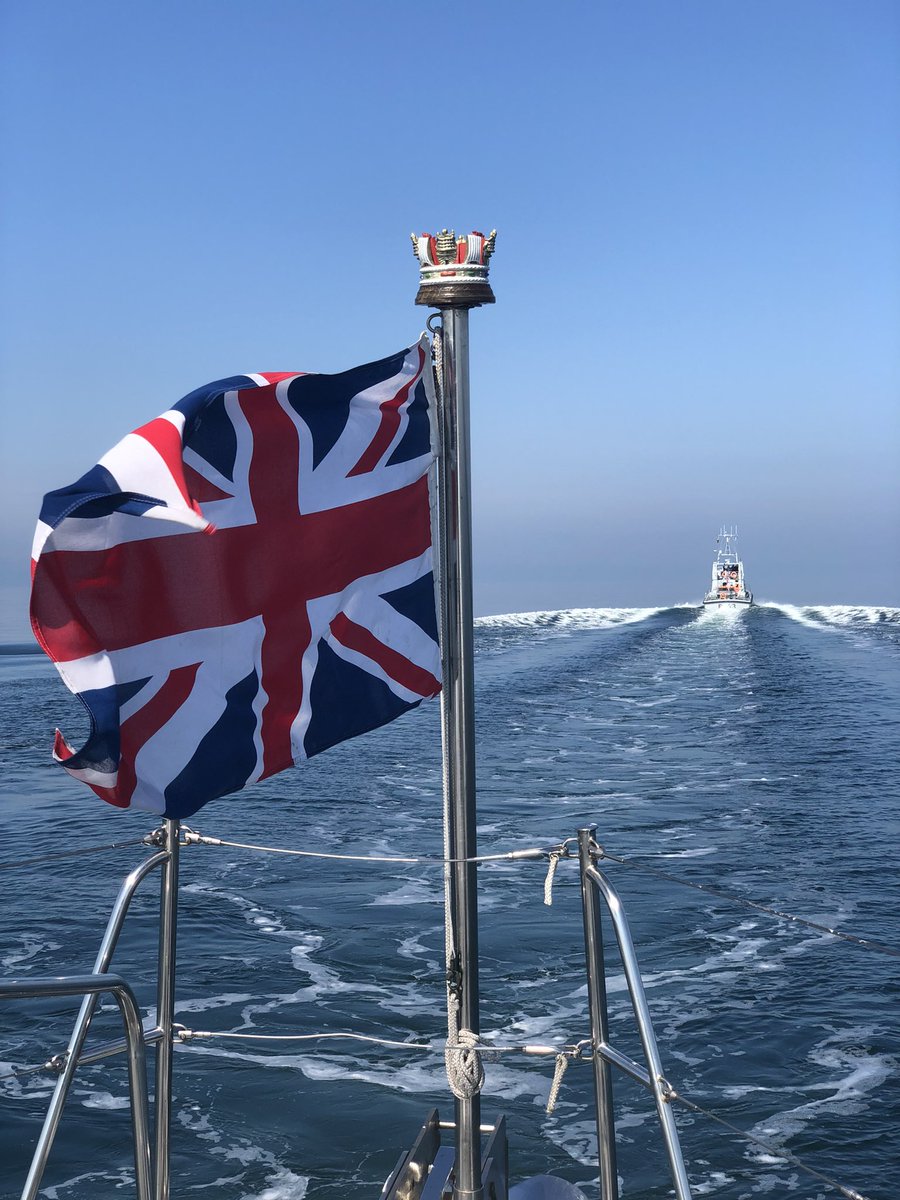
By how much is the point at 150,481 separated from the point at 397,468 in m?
0.71

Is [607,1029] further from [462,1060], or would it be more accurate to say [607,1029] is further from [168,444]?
[168,444]

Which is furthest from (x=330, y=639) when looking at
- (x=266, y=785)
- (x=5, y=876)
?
(x=266, y=785)

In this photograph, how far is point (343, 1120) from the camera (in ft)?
23.7

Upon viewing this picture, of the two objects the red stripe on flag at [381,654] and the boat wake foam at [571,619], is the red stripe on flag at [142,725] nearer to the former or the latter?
the red stripe on flag at [381,654]

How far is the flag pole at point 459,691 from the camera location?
124 inches

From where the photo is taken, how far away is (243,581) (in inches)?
119

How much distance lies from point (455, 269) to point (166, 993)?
2.07 meters

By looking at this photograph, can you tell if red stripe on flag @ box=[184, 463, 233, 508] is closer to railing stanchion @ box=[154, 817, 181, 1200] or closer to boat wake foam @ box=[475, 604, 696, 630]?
railing stanchion @ box=[154, 817, 181, 1200]

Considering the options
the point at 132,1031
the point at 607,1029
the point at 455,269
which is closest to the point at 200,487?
the point at 455,269

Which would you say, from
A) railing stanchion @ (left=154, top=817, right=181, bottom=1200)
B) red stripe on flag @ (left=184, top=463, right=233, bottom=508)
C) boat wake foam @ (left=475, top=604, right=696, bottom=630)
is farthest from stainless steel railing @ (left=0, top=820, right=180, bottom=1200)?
boat wake foam @ (left=475, top=604, right=696, bottom=630)

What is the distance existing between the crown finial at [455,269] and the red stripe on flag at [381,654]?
3.01 ft

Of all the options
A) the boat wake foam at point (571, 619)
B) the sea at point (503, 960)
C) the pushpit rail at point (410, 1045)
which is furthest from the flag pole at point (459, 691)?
the boat wake foam at point (571, 619)

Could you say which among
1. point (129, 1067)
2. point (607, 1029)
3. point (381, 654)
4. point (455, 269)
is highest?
point (455, 269)

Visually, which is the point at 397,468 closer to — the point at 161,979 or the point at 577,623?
the point at 161,979
